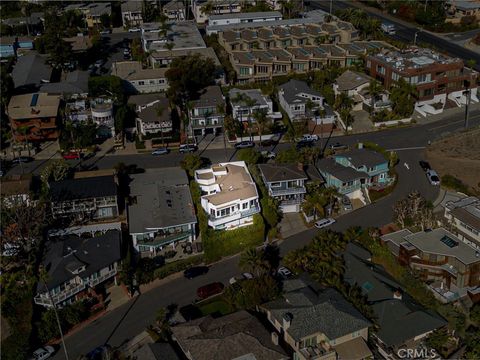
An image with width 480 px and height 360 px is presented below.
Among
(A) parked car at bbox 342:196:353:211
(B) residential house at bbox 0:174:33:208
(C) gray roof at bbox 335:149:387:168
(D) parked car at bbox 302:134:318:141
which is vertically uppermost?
(C) gray roof at bbox 335:149:387:168

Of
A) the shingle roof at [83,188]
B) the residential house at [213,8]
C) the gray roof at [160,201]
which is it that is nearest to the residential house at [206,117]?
the gray roof at [160,201]

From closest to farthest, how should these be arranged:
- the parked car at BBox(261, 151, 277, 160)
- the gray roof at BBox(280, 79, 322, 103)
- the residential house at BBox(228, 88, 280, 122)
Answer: the parked car at BBox(261, 151, 277, 160) → the residential house at BBox(228, 88, 280, 122) → the gray roof at BBox(280, 79, 322, 103)

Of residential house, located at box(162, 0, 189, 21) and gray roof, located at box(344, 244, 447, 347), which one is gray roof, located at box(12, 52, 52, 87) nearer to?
residential house, located at box(162, 0, 189, 21)

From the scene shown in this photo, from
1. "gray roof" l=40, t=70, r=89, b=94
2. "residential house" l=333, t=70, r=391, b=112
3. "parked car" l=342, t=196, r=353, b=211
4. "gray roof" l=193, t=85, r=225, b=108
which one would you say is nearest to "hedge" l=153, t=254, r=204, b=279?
"parked car" l=342, t=196, r=353, b=211

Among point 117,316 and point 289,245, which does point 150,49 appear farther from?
point 117,316

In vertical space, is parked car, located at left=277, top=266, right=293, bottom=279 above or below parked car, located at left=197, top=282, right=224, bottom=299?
above

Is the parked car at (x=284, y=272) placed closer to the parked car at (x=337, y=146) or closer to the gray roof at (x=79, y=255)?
the gray roof at (x=79, y=255)

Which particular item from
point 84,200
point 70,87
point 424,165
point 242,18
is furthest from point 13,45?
point 424,165

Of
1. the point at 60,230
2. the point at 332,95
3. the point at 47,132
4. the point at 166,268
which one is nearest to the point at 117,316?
the point at 166,268
